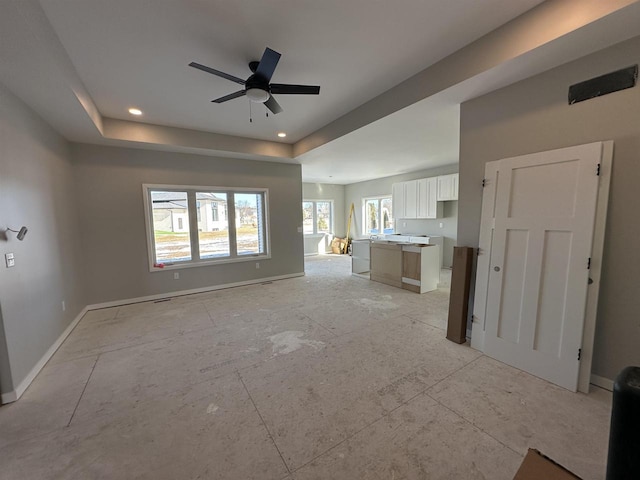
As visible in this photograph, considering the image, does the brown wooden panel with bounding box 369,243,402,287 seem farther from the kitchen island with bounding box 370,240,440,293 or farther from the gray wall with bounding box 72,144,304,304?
the gray wall with bounding box 72,144,304,304

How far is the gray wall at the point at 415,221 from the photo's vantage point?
22.0ft

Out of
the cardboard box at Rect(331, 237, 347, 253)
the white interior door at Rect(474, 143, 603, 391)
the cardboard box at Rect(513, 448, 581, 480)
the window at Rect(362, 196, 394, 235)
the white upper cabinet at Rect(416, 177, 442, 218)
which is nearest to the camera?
the cardboard box at Rect(513, 448, 581, 480)

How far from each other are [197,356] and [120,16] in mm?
3065

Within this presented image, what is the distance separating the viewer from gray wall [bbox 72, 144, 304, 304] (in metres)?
4.10

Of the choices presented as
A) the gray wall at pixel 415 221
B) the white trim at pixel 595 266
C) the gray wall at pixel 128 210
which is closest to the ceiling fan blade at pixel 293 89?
the white trim at pixel 595 266

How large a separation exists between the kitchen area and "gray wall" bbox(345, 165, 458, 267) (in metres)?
0.03

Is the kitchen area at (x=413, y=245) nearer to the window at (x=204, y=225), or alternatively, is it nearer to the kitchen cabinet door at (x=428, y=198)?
the kitchen cabinet door at (x=428, y=198)

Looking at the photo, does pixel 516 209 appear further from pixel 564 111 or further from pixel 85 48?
pixel 85 48

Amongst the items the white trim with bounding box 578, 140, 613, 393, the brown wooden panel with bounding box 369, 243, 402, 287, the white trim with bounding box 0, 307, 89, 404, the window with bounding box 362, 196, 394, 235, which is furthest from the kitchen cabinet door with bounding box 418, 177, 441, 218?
the white trim with bounding box 0, 307, 89, 404

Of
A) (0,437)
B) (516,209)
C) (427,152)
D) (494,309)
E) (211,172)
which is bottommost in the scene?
(0,437)

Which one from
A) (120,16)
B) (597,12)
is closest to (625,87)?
(597,12)

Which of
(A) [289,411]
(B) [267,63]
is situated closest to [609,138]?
(B) [267,63]

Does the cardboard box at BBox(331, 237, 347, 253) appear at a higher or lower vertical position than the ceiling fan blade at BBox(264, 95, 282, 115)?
lower

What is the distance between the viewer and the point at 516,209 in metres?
2.40
